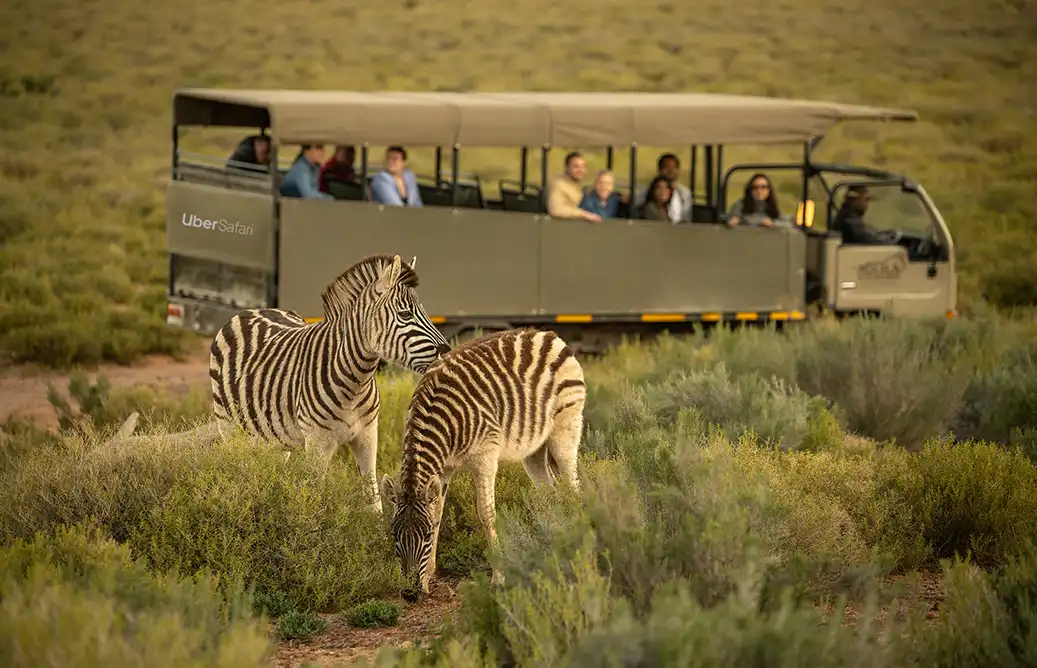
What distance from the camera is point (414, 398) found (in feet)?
29.2

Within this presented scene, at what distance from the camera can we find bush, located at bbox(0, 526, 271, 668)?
561cm

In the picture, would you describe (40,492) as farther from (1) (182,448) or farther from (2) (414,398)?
(2) (414,398)

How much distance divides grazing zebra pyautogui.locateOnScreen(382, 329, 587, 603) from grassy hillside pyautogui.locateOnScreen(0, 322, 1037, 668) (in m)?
0.25

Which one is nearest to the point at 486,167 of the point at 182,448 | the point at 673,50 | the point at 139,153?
the point at 139,153

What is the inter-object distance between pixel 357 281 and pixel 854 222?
29.0ft

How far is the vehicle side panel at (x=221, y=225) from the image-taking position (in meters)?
14.8

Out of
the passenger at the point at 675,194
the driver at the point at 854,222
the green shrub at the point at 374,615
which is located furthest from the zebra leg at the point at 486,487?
the driver at the point at 854,222

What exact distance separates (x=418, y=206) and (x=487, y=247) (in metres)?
0.70

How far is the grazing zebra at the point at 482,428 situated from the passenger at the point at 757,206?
26.1 feet

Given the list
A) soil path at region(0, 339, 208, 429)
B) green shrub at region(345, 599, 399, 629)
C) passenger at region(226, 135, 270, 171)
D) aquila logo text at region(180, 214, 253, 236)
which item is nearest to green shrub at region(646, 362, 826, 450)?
green shrub at region(345, 599, 399, 629)

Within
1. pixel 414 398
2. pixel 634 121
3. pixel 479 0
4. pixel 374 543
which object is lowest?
pixel 374 543

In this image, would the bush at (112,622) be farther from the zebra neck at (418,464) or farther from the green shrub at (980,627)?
the green shrub at (980,627)

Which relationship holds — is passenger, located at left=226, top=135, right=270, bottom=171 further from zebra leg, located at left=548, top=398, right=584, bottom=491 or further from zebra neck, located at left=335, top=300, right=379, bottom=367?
zebra leg, located at left=548, top=398, right=584, bottom=491

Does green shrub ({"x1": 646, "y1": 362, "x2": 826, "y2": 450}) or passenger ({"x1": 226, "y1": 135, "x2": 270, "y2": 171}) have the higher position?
passenger ({"x1": 226, "y1": 135, "x2": 270, "y2": 171})
